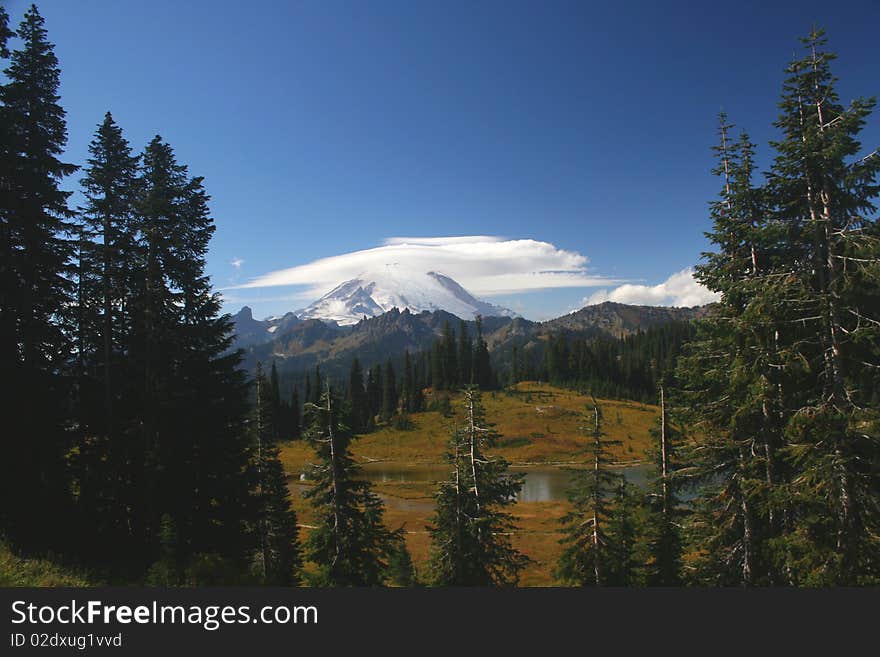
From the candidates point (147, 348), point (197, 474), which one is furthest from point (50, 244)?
point (197, 474)

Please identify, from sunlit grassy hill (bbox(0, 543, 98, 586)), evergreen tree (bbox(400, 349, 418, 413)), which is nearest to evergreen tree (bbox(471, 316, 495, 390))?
evergreen tree (bbox(400, 349, 418, 413))

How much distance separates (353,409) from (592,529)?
39.5 ft

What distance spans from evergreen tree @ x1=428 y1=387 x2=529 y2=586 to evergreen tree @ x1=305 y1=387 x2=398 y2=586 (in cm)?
254

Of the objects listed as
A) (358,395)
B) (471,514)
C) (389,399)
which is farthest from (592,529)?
(358,395)

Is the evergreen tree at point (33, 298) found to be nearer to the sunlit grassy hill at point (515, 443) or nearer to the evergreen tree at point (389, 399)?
the sunlit grassy hill at point (515, 443)

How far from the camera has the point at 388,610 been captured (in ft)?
20.8

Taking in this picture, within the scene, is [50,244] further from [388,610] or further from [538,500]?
[538,500]

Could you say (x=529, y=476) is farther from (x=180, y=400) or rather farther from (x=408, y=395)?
(x=180, y=400)

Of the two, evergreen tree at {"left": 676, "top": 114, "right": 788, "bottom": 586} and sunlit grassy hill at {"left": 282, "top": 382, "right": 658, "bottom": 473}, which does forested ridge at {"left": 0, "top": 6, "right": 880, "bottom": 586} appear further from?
sunlit grassy hill at {"left": 282, "top": 382, "right": 658, "bottom": 473}

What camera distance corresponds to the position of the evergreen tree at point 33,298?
41.5 feet

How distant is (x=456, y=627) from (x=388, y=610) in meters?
1.11

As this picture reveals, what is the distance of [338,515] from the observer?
52.1 feet

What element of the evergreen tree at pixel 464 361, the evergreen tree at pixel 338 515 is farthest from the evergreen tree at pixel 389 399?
the evergreen tree at pixel 338 515

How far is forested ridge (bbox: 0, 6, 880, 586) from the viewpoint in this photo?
33.7 ft
